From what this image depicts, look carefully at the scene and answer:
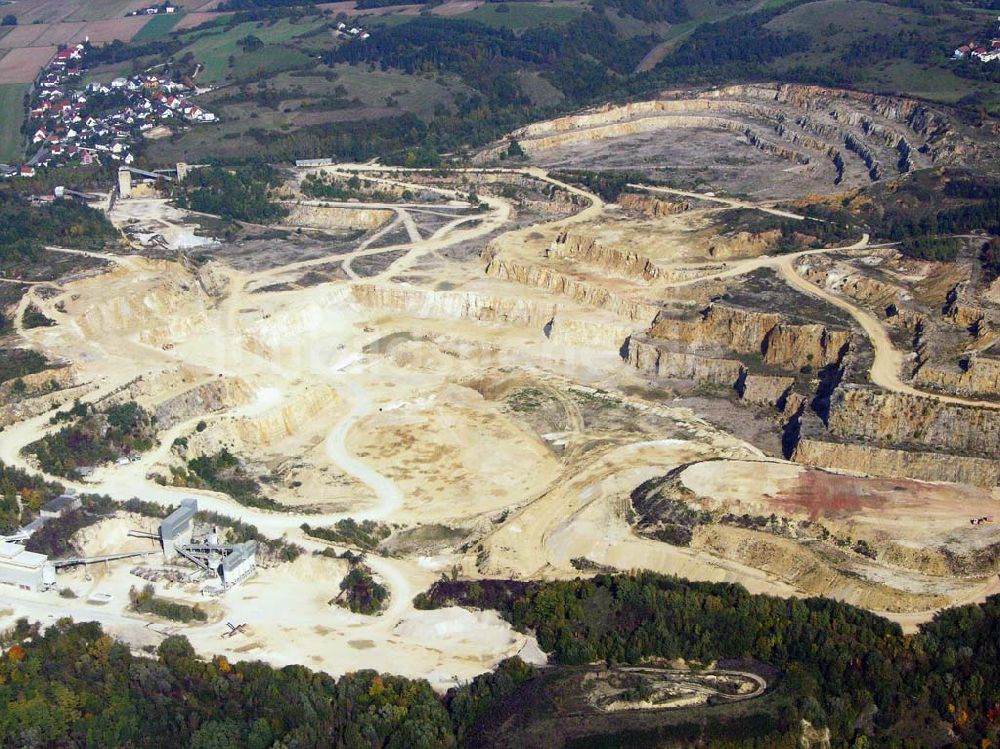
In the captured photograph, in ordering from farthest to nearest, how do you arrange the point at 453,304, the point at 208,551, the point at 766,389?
1. the point at 453,304
2. the point at 766,389
3. the point at 208,551

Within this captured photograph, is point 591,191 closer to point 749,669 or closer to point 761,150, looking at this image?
point 761,150

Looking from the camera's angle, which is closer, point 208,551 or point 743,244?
point 208,551

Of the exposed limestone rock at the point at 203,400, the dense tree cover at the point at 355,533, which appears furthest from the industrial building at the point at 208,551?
the exposed limestone rock at the point at 203,400

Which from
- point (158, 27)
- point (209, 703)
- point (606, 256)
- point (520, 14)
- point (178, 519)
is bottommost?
point (209, 703)

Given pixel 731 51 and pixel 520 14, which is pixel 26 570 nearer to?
pixel 731 51

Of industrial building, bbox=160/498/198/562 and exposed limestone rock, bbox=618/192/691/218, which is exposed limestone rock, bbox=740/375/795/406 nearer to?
exposed limestone rock, bbox=618/192/691/218

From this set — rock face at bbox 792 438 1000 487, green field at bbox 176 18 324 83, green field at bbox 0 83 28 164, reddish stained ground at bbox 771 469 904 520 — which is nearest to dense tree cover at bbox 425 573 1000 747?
reddish stained ground at bbox 771 469 904 520

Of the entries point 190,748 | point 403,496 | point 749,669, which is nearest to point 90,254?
point 403,496

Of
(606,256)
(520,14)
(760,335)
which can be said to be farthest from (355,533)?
(520,14)

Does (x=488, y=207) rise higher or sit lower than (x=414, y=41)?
lower
